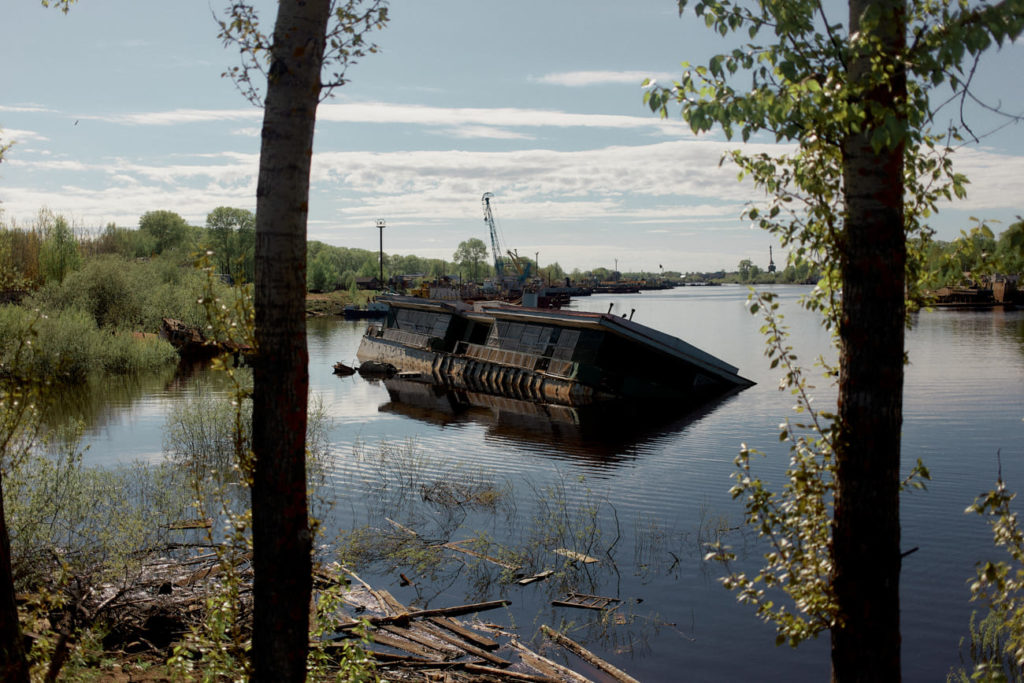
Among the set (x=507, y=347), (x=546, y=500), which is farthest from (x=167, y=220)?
(x=546, y=500)

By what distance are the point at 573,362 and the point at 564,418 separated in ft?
Answer: 16.3

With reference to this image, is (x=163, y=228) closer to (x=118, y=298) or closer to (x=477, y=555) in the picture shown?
(x=118, y=298)

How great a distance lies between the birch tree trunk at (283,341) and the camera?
4.76 m

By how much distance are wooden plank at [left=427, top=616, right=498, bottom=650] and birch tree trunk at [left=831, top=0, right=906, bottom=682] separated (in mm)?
6884

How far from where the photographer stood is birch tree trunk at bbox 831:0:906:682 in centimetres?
470

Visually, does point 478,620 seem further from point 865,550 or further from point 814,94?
point 814,94

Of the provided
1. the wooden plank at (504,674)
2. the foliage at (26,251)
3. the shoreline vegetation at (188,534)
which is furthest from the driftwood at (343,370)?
the wooden plank at (504,674)

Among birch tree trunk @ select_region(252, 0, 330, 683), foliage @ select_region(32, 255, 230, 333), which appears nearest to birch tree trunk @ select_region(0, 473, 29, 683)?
birch tree trunk @ select_region(252, 0, 330, 683)

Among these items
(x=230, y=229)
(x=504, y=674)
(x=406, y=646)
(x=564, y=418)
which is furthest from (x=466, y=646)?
(x=230, y=229)

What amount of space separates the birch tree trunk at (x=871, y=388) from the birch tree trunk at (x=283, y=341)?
10.7ft

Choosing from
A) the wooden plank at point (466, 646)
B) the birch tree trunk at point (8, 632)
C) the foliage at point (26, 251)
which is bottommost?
the wooden plank at point (466, 646)

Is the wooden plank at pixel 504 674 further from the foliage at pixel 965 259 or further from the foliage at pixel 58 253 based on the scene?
the foliage at pixel 58 253

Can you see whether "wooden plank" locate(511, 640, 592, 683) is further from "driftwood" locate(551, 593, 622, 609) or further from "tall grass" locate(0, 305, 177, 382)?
"tall grass" locate(0, 305, 177, 382)

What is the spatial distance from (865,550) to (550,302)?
425 feet
